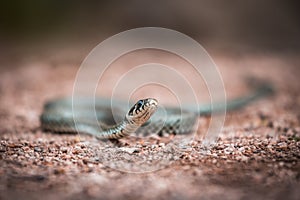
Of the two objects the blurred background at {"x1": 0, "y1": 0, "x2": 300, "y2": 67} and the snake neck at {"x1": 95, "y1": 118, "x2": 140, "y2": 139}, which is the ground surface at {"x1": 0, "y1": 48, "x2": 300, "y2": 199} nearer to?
the snake neck at {"x1": 95, "y1": 118, "x2": 140, "y2": 139}

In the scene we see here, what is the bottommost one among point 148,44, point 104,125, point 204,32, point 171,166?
point 171,166

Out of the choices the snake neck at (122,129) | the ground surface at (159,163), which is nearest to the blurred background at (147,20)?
the ground surface at (159,163)

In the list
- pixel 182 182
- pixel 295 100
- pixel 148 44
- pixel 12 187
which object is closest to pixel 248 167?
pixel 182 182

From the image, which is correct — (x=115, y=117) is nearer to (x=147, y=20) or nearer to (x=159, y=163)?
(x=159, y=163)

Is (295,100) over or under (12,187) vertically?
over

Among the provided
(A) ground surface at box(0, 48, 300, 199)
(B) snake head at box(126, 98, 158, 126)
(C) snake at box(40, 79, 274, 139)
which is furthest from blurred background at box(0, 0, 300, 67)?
(B) snake head at box(126, 98, 158, 126)

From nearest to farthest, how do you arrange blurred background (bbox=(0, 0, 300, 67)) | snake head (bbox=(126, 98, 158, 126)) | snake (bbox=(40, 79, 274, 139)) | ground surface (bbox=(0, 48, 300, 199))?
ground surface (bbox=(0, 48, 300, 199))
snake head (bbox=(126, 98, 158, 126))
snake (bbox=(40, 79, 274, 139))
blurred background (bbox=(0, 0, 300, 67))

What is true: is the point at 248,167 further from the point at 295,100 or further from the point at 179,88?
the point at 179,88
